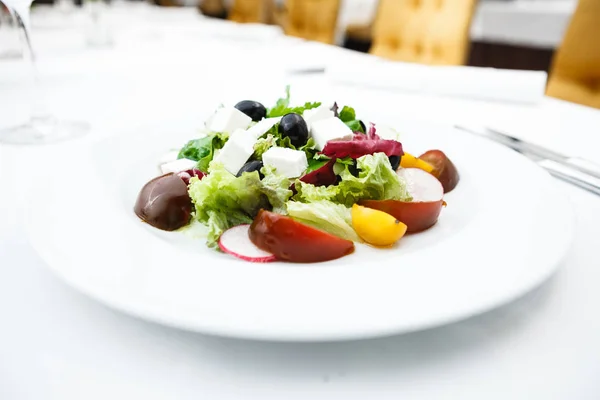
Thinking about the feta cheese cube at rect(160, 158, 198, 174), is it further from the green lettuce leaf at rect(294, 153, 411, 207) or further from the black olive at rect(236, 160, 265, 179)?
the green lettuce leaf at rect(294, 153, 411, 207)

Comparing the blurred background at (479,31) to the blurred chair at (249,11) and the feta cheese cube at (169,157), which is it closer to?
the blurred chair at (249,11)

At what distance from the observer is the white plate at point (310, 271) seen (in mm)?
542

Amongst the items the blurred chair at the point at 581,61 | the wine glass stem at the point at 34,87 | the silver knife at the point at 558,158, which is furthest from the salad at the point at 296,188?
the blurred chair at the point at 581,61

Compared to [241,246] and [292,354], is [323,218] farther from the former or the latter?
[292,354]

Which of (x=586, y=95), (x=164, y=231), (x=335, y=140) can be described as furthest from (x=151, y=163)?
(x=586, y=95)

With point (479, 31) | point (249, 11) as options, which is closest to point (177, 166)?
point (249, 11)

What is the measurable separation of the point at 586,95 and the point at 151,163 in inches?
79.5

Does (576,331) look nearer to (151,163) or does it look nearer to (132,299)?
(132,299)

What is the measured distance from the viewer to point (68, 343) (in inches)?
24.2

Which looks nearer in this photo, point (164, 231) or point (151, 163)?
point (164, 231)

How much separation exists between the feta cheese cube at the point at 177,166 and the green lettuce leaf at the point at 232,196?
10 centimetres

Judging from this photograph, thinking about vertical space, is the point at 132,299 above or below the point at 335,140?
below

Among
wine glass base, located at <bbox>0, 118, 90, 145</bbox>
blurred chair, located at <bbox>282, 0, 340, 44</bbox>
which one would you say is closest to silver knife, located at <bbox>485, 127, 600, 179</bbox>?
wine glass base, located at <bbox>0, 118, 90, 145</bbox>

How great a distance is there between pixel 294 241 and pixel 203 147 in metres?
0.47
